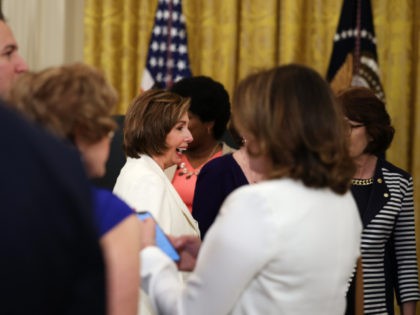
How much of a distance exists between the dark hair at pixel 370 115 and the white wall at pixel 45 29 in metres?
2.99

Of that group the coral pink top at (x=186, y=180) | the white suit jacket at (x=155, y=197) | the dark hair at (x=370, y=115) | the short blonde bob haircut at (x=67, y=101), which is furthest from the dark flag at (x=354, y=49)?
the short blonde bob haircut at (x=67, y=101)

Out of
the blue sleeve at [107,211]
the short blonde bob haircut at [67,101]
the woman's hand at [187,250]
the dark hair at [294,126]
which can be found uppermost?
the short blonde bob haircut at [67,101]

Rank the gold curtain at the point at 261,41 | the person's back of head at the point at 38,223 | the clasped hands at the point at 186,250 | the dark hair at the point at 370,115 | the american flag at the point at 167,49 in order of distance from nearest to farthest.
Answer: the person's back of head at the point at 38,223
the clasped hands at the point at 186,250
the dark hair at the point at 370,115
the gold curtain at the point at 261,41
the american flag at the point at 167,49

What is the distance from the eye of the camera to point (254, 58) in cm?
518

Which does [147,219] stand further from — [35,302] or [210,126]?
[210,126]

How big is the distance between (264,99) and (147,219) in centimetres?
42

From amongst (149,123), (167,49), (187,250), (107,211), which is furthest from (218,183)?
(167,49)

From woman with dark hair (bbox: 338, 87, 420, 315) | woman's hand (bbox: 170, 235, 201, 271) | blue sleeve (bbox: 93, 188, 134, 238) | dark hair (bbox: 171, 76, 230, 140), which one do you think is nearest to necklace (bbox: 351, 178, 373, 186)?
woman with dark hair (bbox: 338, 87, 420, 315)

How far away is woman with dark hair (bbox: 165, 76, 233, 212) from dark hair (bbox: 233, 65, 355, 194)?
Answer: 6.10 ft

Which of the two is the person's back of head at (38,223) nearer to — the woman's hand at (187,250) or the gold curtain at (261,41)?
the woman's hand at (187,250)

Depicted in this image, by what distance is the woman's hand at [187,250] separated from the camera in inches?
78.7

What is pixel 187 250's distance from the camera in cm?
202

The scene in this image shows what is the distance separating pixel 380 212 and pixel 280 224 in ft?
4.48

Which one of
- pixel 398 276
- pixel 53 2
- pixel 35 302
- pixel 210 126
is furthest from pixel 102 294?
pixel 53 2
